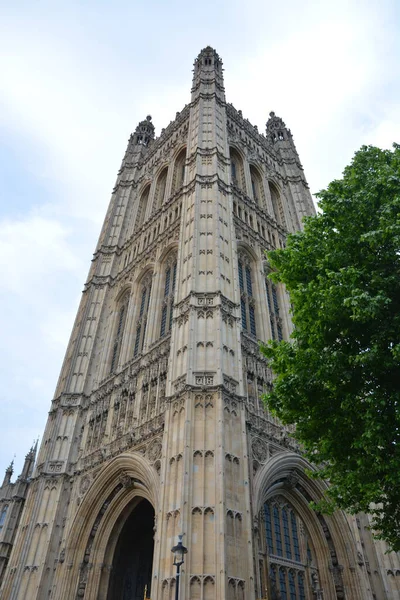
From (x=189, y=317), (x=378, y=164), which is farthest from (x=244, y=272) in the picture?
(x=378, y=164)

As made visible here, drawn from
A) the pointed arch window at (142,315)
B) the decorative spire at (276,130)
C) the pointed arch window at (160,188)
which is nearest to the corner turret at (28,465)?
the pointed arch window at (142,315)

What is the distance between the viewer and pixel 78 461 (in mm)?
22250

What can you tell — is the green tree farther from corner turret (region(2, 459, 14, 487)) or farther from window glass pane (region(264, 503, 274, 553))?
corner turret (region(2, 459, 14, 487))

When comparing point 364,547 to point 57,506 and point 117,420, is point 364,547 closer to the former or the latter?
point 117,420

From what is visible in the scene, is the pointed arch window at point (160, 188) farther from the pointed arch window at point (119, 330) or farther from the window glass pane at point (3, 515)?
the window glass pane at point (3, 515)

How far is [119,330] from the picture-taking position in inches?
1110

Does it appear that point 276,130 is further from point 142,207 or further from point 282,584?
point 282,584

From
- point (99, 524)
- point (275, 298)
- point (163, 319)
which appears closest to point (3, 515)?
point (99, 524)

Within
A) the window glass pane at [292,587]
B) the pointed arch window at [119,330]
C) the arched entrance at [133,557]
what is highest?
the pointed arch window at [119,330]

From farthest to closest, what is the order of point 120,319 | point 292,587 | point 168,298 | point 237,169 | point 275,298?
point 237,169 < point 120,319 < point 275,298 < point 168,298 < point 292,587

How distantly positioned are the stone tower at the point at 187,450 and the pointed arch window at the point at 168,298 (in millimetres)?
150

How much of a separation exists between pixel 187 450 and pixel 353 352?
7331mm

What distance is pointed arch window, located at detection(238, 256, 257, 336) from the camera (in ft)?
75.2

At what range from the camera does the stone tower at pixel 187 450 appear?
48.0 ft
